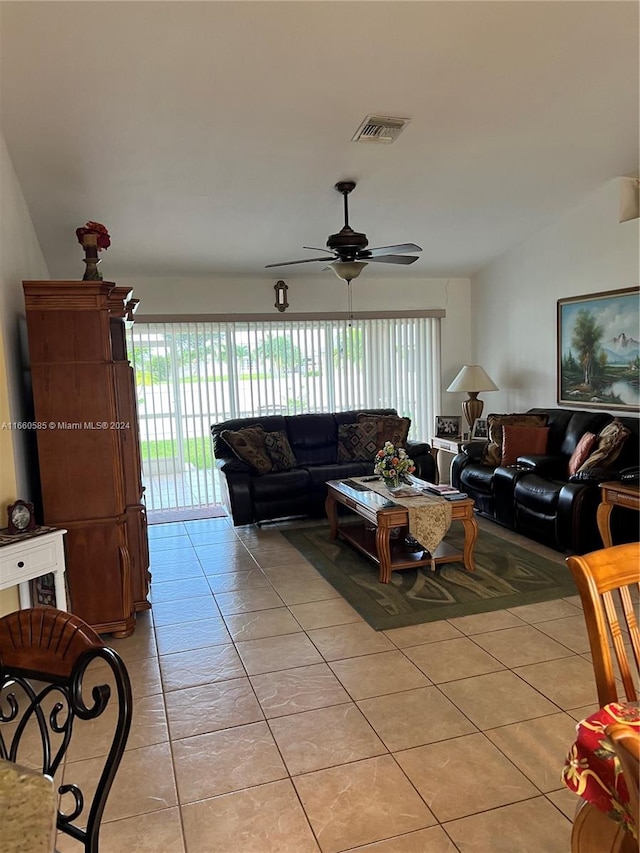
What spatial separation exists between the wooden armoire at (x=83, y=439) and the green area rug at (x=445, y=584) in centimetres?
148

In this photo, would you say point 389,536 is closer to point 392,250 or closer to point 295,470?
point 295,470

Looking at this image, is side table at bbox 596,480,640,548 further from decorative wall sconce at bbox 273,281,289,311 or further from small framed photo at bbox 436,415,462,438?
decorative wall sconce at bbox 273,281,289,311

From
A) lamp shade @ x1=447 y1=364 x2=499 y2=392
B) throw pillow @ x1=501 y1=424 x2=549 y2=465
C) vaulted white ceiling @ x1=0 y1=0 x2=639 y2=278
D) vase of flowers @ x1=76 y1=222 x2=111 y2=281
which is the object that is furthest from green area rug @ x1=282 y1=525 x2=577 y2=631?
vaulted white ceiling @ x1=0 y1=0 x2=639 y2=278

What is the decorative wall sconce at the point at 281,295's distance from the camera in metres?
6.70

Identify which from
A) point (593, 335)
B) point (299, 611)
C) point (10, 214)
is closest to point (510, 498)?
point (593, 335)

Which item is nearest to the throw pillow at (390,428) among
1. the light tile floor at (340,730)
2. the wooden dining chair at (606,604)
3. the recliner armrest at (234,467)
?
the recliner armrest at (234,467)

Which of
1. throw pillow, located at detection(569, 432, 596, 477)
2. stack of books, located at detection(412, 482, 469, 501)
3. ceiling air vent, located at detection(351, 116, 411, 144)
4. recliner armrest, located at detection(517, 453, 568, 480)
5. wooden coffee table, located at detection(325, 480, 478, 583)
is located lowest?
wooden coffee table, located at detection(325, 480, 478, 583)

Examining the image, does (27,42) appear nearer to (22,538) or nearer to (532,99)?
(22,538)

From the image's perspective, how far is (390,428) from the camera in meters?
6.46

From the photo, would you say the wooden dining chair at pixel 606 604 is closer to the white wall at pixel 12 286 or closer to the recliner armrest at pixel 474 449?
the white wall at pixel 12 286

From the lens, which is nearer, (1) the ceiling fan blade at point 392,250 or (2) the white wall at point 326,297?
(1) the ceiling fan blade at point 392,250

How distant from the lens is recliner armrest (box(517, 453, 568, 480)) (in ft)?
16.6

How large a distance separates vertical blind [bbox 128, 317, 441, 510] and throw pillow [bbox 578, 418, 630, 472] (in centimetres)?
295

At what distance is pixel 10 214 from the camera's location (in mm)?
3650
